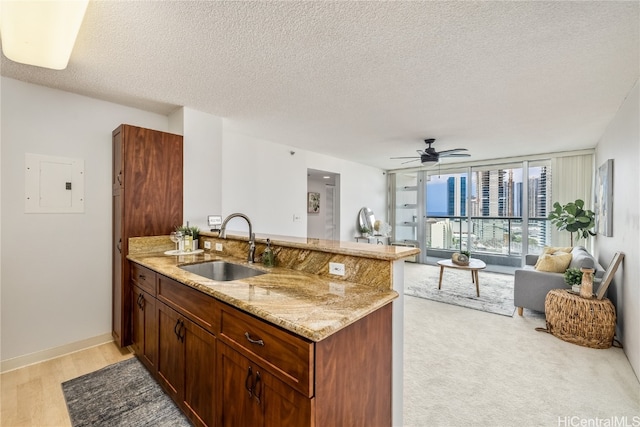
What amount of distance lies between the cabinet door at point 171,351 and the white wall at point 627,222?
3.38m

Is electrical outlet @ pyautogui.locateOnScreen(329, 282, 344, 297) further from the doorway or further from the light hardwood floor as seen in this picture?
the doorway

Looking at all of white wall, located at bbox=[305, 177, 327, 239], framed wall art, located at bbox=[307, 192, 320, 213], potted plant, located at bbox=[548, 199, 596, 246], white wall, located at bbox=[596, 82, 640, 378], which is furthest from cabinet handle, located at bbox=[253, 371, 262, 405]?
framed wall art, located at bbox=[307, 192, 320, 213]

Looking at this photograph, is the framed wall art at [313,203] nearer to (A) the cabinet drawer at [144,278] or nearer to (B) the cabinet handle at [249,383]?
(A) the cabinet drawer at [144,278]

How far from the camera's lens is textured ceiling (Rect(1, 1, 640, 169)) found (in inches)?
61.7

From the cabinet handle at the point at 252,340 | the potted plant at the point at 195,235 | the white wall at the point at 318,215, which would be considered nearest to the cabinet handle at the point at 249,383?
the cabinet handle at the point at 252,340

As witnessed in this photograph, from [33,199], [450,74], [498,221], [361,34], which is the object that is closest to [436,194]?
[498,221]

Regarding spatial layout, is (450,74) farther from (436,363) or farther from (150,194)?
(150,194)

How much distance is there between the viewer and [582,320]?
2711mm

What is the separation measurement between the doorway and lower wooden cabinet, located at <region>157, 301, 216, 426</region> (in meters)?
4.51

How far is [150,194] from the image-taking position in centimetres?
273

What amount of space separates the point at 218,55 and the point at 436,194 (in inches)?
241

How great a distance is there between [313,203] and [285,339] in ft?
19.1

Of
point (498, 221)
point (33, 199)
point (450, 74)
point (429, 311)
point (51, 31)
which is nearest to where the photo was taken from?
point (51, 31)

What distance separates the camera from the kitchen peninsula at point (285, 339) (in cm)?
105
